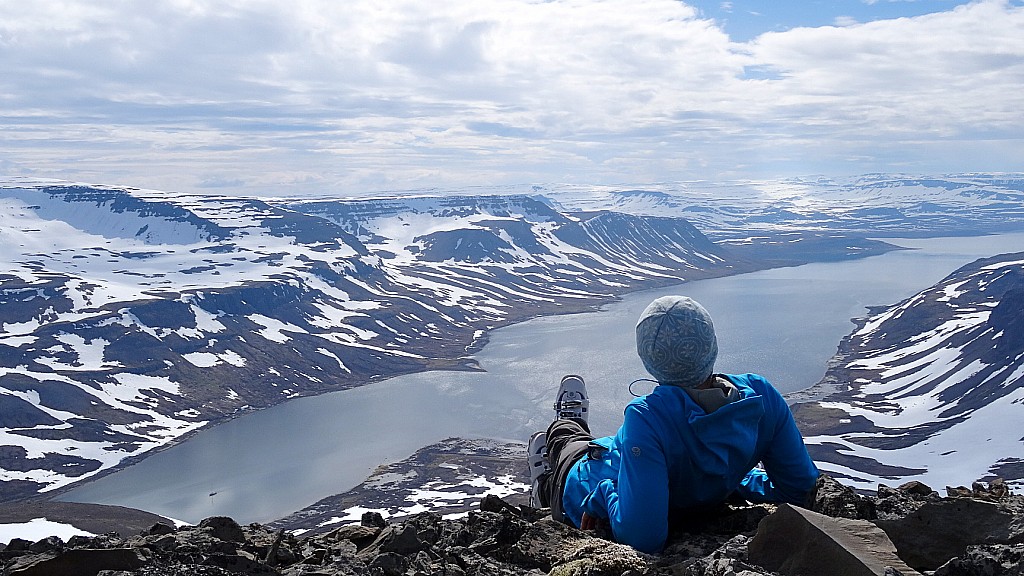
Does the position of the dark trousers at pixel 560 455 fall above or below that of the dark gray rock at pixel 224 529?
above

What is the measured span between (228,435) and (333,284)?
273 ft

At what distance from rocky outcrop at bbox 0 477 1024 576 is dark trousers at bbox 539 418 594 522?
0.73 ft

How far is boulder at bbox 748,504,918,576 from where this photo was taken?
348 centimetres

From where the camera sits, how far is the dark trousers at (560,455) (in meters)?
5.89

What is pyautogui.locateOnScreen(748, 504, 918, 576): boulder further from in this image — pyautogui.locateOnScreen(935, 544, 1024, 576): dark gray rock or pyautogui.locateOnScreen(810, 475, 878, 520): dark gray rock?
pyautogui.locateOnScreen(810, 475, 878, 520): dark gray rock

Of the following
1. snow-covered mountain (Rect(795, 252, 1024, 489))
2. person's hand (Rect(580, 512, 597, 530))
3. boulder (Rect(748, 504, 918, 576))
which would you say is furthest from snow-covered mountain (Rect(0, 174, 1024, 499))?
boulder (Rect(748, 504, 918, 576))

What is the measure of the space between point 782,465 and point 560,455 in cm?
165

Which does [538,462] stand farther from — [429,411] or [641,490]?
[429,411]

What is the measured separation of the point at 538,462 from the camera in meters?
6.59

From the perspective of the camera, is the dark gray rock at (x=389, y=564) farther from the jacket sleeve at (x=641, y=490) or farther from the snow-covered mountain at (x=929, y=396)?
the snow-covered mountain at (x=929, y=396)

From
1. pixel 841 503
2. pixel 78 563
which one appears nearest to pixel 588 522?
pixel 841 503

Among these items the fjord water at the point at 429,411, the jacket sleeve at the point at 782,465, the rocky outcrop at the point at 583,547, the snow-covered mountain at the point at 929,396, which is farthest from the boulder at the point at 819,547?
the snow-covered mountain at the point at 929,396

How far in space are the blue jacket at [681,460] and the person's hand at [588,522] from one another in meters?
0.03

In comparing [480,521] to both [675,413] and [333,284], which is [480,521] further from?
[333,284]
